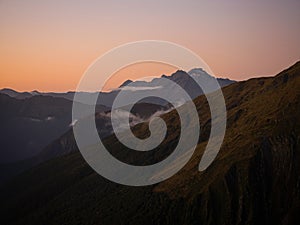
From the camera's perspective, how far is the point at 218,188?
16100cm

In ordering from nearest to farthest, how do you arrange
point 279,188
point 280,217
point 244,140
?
point 280,217 → point 279,188 → point 244,140

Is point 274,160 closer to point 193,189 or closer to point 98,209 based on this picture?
point 193,189

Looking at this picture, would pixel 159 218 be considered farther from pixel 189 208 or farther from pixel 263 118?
pixel 263 118

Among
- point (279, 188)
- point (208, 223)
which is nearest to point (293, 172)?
point (279, 188)

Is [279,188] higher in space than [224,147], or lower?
lower

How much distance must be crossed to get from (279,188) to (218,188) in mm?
25744

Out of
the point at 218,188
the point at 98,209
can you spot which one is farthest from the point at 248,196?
the point at 98,209

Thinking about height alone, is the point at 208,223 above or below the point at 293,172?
below

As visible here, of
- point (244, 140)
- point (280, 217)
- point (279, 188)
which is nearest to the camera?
point (280, 217)

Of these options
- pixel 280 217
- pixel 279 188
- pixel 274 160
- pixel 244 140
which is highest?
pixel 244 140

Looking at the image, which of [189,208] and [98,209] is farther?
[98,209]

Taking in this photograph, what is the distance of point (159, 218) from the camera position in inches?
6417

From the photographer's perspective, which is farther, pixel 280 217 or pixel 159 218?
pixel 159 218

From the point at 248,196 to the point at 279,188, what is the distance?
13.7m
